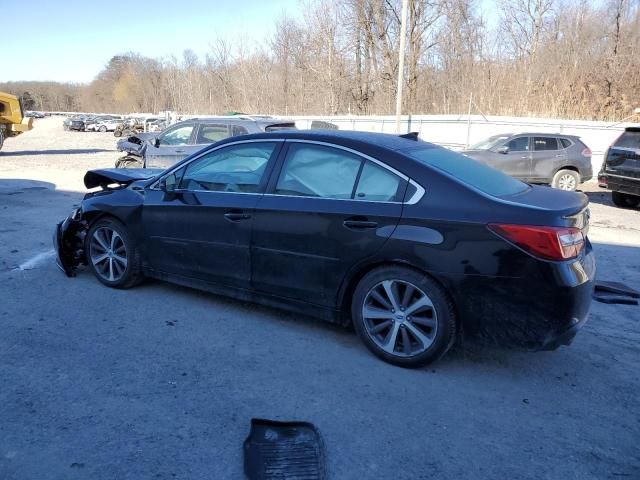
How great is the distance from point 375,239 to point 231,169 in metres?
1.60

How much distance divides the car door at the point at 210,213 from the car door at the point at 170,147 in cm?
690

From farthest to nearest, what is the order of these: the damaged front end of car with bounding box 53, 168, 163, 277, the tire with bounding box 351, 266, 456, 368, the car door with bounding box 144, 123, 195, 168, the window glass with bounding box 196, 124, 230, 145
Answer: the car door with bounding box 144, 123, 195, 168 < the window glass with bounding box 196, 124, 230, 145 < the damaged front end of car with bounding box 53, 168, 163, 277 < the tire with bounding box 351, 266, 456, 368

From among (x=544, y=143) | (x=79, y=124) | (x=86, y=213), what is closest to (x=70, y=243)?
(x=86, y=213)

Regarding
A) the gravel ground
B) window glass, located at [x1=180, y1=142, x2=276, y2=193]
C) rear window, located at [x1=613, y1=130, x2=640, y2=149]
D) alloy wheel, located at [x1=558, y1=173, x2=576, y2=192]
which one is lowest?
alloy wheel, located at [x1=558, y1=173, x2=576, y2=192]

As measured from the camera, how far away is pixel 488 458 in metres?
2.88

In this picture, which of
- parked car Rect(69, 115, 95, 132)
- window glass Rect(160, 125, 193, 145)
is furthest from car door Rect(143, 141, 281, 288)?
parked car Rect(69, 115, 95, 132)

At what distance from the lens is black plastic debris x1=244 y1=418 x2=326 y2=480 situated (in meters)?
2.72

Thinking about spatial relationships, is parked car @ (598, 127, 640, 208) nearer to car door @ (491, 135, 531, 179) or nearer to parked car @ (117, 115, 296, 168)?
car door @ (491, 135, 531, 179)

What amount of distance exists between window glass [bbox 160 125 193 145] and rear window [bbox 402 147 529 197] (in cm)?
839

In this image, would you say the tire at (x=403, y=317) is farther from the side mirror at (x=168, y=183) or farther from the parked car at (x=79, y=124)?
the parked car at (x=79, y=124)

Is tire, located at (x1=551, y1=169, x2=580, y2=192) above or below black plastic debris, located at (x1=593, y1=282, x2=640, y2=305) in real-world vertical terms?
below

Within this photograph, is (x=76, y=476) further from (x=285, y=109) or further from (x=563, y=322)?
(x=285, y=109)

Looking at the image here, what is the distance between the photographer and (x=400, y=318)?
3.82 meters

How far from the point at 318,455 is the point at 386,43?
110 feet
